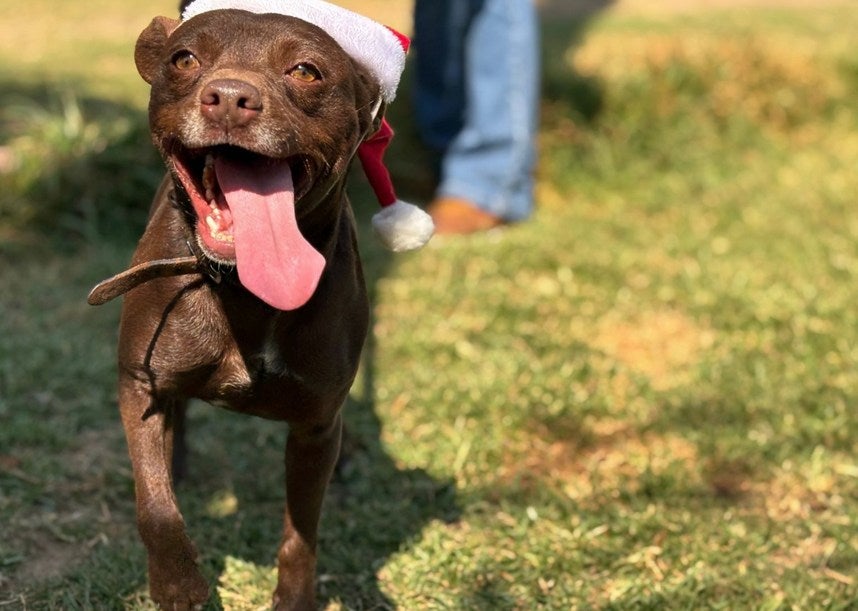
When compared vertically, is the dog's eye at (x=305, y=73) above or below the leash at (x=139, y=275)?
above

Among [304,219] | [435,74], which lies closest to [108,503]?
[304,219]

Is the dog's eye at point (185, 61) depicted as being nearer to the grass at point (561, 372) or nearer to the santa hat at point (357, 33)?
the santa hat at point (357, 33)

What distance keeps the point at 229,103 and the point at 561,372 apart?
2.87 meters

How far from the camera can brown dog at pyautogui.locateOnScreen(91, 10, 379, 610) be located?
283 cm

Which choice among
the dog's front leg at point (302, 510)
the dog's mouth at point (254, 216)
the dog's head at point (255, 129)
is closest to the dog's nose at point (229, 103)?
the dog's head at point (255, 129)

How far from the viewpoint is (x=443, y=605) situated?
3.72m

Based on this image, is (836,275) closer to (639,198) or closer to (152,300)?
(639,198)

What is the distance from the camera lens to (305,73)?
2961 mm

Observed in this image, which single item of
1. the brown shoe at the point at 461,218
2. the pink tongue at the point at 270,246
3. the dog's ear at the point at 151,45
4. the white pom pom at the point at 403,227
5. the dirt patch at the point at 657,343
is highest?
the dog's ear at the point at 151,45

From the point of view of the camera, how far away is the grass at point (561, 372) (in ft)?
12.9

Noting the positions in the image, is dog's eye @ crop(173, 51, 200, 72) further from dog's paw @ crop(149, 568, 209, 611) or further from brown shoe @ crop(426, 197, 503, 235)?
brown shoe @ crop(426, 197, 503, 235)

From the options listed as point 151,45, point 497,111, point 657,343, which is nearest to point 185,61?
point 151,45

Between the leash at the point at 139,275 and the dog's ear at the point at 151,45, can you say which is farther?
the dog's ear at the point at 151,45

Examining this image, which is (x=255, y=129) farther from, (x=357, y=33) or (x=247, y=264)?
(x=357, y=33)
